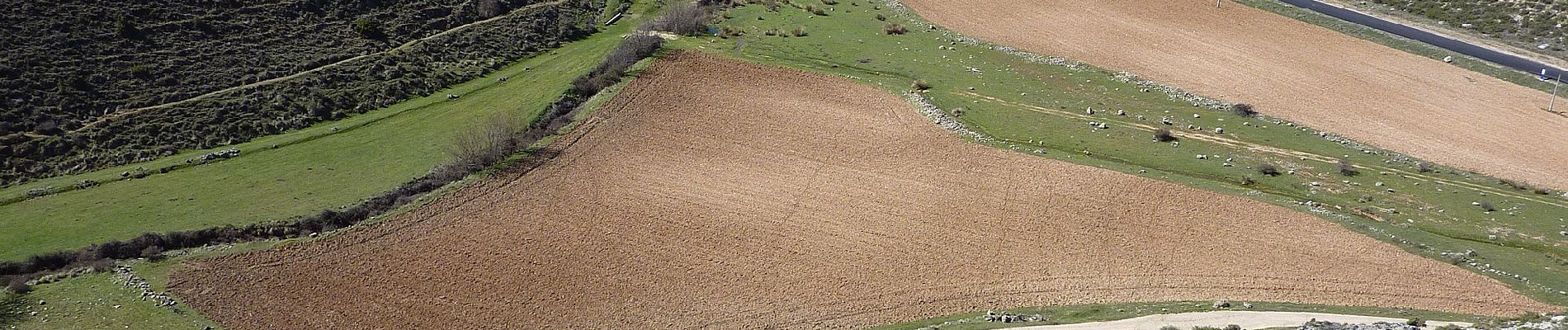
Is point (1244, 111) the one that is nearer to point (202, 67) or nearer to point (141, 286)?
point (141, 286)

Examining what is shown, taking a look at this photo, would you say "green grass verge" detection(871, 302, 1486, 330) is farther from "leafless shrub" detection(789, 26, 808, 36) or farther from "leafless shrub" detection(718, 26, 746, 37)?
"leafless shrub" detection(789, 26, 808, 36)

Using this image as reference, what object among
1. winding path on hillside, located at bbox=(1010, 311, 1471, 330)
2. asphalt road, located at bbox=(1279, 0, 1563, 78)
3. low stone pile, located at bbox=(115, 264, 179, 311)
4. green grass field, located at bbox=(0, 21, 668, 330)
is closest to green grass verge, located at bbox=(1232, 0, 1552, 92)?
asphalt road, located at bbox=(1279, 0, 1563, 78)

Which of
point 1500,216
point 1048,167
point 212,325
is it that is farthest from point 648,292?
point 1500,216

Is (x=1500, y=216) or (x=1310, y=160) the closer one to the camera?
(x=1500, y=216)

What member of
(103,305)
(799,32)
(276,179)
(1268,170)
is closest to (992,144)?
(1268,170)

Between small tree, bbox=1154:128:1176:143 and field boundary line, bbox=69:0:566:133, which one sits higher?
field boundary line, bbox=69:0:566:133

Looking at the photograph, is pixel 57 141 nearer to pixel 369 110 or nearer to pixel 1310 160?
pixel 369 110
